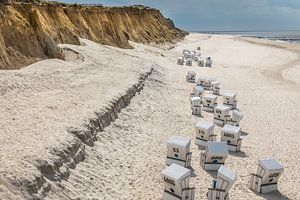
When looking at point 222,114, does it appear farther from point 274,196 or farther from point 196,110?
point 274,196

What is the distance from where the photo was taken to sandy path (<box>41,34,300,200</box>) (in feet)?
38.1

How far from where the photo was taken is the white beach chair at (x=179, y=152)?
1327cm

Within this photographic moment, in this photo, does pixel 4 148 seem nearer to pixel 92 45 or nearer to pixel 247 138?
pixel 247 138

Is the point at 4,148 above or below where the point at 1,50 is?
below

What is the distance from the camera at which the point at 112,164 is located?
12961 millimetres

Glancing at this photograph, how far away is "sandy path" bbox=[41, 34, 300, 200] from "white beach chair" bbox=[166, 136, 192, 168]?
0.42 metres

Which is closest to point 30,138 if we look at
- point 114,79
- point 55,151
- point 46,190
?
point 55,151

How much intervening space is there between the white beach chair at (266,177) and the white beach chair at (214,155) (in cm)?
141

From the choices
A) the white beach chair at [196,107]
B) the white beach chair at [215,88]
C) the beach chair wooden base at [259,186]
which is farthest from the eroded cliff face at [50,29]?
the beach chair wooden base at [259,186]

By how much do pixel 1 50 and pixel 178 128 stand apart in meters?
9.58

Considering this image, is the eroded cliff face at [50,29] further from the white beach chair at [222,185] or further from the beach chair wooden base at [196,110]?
the white beach chair at [222,185]

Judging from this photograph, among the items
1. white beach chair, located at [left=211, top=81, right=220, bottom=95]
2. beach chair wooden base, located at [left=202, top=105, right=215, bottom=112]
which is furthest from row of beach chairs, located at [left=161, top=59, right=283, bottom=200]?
white beach chair, located at [left=211, top=81, right=220, bottom=95]

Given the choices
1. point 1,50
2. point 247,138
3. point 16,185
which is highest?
point 1,50

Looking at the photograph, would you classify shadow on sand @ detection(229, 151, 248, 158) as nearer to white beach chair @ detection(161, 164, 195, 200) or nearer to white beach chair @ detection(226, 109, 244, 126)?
white beach chair @ detection(226, 109, 244, 126)
